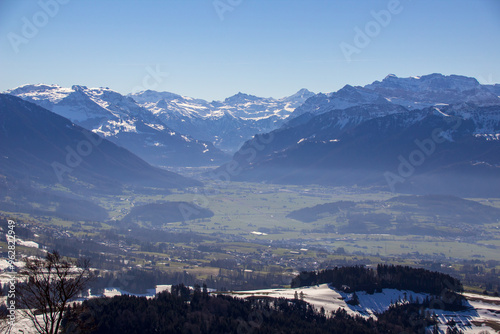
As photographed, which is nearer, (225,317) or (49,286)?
(49,286)

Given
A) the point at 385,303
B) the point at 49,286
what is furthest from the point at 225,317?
the point at 49,286

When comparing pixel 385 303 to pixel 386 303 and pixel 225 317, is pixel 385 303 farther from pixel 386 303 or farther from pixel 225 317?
pixel 225 317

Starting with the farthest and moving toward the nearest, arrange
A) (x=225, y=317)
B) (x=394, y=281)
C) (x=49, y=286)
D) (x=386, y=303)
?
(x=394, y=281), (x=386, y=303), (x=225, y=317), (x=49, y=286)

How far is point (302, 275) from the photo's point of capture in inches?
5049

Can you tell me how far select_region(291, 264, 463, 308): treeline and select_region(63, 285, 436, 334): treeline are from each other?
10065 millimetres

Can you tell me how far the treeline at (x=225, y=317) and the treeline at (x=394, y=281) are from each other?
10.1m

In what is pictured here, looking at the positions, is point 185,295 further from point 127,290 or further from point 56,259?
point 56,259

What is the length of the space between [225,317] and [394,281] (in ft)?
131

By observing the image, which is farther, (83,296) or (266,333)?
(83,296)

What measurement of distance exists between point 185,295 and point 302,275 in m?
35.0

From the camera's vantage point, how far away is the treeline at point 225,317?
84.3 meters

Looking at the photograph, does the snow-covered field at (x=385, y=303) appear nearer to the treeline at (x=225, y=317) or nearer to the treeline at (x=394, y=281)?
the treeline at (x=394, y=281)

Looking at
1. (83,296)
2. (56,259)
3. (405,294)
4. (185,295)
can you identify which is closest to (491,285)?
(405,294)

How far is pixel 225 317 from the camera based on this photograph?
3511 inches
